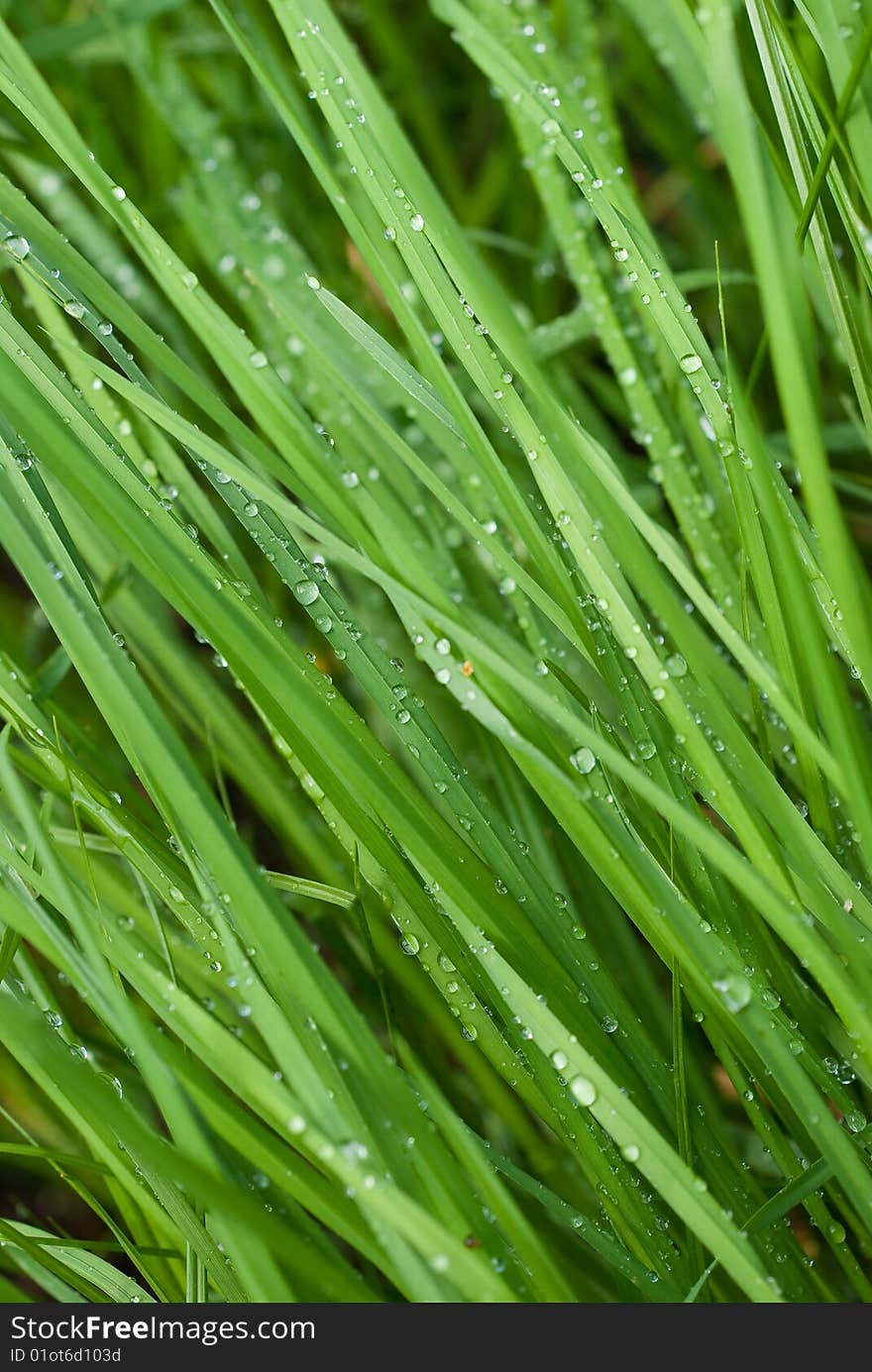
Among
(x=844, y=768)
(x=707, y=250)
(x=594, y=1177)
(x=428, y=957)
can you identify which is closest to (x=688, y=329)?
(x=844, y=768)

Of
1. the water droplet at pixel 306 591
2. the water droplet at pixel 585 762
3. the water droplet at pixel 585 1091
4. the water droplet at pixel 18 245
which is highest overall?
Answer: the water droplet at pixel 18 245

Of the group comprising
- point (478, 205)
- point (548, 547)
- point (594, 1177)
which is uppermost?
point (478, 205)

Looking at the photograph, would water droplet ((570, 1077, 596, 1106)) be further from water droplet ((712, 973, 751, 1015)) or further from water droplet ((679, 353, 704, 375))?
water droplet ((679, 353, 704, 375))

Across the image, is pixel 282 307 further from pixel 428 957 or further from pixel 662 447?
pixel 428 957

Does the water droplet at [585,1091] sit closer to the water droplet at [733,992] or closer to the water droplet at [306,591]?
the water droplet at [733,992]

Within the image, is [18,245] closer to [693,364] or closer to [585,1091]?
[693,364]

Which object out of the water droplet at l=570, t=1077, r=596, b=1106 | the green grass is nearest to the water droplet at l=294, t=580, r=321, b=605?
the green grass

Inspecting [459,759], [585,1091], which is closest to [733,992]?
[585,1091]

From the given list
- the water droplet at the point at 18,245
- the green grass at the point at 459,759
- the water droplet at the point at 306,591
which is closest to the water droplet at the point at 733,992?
the green grass at the point at 459,759
